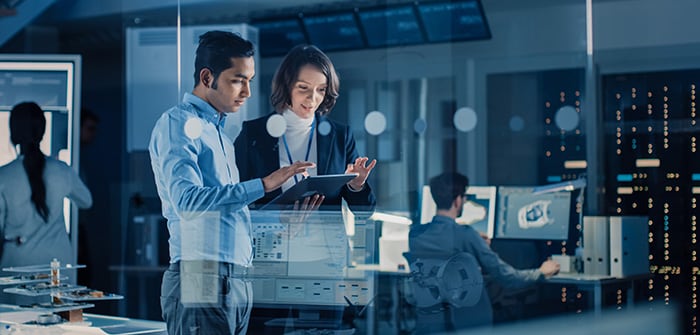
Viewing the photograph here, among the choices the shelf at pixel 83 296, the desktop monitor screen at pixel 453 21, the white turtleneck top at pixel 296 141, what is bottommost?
the shelf at pixel 83 296

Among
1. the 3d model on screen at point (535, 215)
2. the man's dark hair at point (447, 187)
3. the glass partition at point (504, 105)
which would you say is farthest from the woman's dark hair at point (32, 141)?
the 3d model on screen at point (535, 215)

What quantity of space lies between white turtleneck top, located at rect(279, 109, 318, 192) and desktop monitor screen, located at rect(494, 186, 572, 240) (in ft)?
4.17

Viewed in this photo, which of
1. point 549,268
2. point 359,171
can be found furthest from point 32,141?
point 549,268

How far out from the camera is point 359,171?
414cm

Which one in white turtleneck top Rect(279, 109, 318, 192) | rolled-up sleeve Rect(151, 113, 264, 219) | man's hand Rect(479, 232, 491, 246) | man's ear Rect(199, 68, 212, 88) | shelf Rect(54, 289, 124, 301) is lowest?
shelf Rect(54, 289, 124, 301)

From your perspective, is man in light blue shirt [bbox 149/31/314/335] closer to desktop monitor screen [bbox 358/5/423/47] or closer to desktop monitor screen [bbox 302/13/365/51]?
desktop monitor screen [bbox 302/13/365/51]

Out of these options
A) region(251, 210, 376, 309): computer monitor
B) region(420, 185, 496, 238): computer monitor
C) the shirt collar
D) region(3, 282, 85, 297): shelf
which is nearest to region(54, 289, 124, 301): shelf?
region(3, 282, 85, 297): shelf

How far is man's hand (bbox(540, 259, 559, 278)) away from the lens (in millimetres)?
4867

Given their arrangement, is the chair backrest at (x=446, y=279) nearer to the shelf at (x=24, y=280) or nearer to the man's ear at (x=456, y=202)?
the man's ear at (x=456, y=202)

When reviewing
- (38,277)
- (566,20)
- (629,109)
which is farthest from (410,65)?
(38,277)

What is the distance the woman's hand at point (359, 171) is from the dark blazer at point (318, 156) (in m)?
0.02

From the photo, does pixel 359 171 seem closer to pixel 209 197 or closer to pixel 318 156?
pixel 318 156

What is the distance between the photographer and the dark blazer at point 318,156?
4.06 metres

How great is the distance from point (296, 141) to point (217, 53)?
0.52 meters
